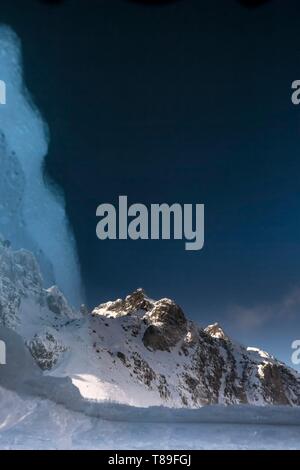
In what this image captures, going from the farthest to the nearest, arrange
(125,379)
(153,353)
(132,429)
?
(153,353) → (125,379) → (132,429)

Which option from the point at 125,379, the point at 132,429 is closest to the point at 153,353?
the point at 125,379

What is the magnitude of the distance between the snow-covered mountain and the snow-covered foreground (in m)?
56.4

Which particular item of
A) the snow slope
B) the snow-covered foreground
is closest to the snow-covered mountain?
the snow slope

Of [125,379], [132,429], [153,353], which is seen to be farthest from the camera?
[153,353]

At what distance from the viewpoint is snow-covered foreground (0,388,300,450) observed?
13.8ft

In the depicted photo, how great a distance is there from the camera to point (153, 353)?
333 feet

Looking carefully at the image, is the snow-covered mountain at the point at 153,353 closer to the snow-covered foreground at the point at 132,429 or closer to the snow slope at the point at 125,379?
the snow slope at the point at 125,379

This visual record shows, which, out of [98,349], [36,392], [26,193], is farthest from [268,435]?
[98,349]

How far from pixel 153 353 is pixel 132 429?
99.7 m

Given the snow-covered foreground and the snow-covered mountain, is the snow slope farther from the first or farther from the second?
the snow-covered mountain

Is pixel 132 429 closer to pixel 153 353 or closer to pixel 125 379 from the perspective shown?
pixel 125 379

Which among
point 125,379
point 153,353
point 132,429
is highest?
point 153,353
